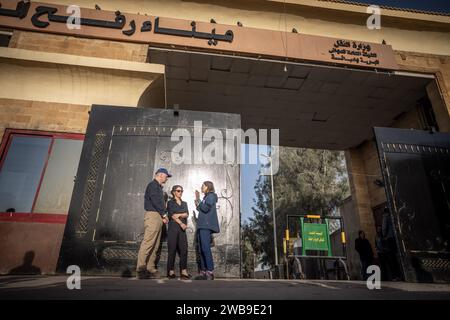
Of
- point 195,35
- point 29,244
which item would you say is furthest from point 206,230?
point 195,35

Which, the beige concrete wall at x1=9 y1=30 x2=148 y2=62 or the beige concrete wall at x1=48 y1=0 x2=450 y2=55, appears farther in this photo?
the beige concrete wall at x1=48 y1=0 x2=450 y2=55

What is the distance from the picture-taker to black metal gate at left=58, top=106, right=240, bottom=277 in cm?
462

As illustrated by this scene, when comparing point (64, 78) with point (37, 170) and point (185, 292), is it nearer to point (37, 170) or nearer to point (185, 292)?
point (37, 170)

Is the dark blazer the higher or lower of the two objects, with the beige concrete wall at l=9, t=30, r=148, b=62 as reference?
lower

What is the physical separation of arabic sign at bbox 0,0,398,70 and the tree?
10.7 meters

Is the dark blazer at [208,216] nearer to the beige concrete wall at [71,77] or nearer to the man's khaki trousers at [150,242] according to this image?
the man's khaki trousers at [150,242]

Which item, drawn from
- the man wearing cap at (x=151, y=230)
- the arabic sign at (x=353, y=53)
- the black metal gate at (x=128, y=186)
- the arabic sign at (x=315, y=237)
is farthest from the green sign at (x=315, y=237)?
the arabic sign at (x=353, y=53)

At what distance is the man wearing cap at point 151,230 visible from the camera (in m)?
4.14

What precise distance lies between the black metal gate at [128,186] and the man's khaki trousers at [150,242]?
39 cm

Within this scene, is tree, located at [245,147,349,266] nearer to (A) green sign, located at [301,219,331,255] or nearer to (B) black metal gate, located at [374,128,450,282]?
(A) green sign, located at [301,219,331,255]

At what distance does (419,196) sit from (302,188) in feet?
39.4

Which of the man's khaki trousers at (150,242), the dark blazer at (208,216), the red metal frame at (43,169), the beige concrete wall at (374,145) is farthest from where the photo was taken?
the beige concrete wall at (374,145)

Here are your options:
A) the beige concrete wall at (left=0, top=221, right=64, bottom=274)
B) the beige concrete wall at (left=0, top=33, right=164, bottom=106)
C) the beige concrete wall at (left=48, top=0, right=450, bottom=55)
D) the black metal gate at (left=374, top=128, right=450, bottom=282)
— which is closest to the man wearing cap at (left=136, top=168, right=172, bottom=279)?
the beige concrete wall at (left=0, top=221, right=64, bottom=274)
